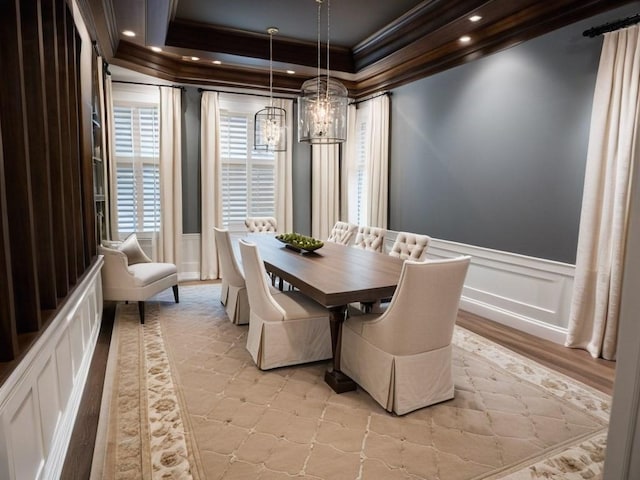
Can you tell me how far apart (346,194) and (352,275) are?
4032 mm

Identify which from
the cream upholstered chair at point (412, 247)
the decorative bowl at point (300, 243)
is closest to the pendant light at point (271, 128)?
the decorative bowl at point (300, 243)

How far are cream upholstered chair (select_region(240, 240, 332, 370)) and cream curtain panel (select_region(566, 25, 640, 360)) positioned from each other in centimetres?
220

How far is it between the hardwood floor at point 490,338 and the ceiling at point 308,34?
2.79 meters

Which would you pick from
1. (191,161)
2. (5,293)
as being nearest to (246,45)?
(191,161)

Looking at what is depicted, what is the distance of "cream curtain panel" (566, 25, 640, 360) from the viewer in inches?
124

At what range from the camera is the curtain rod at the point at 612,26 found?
3066 millimetres

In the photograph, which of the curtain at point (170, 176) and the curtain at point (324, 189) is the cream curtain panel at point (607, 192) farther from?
the curtain at point (170, 176)

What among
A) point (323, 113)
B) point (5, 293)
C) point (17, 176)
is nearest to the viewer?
point (5, 293)

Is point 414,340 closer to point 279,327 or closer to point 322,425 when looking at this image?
point 322,425

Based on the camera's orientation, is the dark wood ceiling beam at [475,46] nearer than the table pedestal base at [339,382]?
No

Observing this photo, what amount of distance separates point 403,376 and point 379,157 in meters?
4.10

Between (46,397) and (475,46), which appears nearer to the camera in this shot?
(46,397)

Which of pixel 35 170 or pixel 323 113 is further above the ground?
pixel 323 113

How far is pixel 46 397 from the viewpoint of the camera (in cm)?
189
